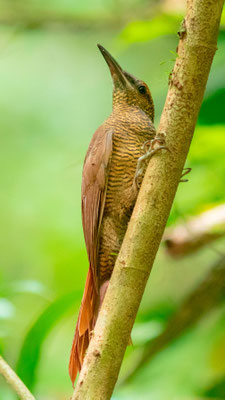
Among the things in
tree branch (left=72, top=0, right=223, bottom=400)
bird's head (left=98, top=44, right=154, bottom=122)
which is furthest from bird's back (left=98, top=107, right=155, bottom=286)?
tree branch (left=72, top=0, right=223, bottom=400)

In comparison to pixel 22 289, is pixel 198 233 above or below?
above

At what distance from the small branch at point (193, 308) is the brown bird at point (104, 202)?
19.4 inches

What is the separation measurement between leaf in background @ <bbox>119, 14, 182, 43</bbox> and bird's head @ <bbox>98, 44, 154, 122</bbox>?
36 cm

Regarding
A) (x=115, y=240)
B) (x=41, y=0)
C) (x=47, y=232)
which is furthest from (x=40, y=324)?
(x=41, y=0)

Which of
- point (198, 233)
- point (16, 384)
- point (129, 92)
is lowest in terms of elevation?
point (16, 384)

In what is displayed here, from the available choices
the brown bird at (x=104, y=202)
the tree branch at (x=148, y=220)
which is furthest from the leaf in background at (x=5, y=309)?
the tree branch at (x=148, y=220)

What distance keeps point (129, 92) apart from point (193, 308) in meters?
1.35

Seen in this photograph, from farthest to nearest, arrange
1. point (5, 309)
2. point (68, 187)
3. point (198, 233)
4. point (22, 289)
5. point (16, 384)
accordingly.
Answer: point (68, 187) < point (198, 233) < point (22, 289) < point (5, 309) < point (16, 384)

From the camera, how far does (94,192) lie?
2740 millimetres

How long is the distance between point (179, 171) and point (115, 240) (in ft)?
2.93

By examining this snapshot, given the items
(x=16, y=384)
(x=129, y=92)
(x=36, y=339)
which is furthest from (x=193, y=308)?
(x=16, y=384)

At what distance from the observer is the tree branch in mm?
1911

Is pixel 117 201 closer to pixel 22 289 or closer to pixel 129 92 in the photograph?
pixel 22 289

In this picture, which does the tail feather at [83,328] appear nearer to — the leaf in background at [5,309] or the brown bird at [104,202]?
the brown bird at [104,202]
